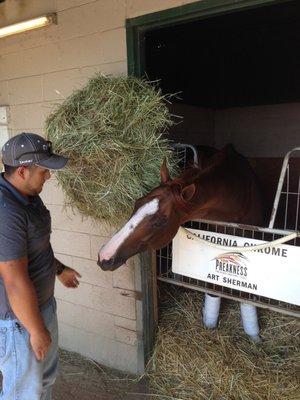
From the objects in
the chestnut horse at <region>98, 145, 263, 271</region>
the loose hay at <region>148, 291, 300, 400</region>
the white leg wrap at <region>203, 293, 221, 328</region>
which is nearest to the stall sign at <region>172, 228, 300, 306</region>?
the chestnut horse at <region>98, 145, 263, 271</region>

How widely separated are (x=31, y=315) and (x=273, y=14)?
400cm

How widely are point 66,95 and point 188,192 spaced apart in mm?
1552

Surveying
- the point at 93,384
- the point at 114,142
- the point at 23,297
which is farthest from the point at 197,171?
the point at 93,384

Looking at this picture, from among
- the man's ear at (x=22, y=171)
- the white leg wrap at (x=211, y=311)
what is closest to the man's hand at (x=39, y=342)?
the man's ear at (x=22, y=171)

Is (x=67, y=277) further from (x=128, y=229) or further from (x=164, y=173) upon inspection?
(x=164, y=173)

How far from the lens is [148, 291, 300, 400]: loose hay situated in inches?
112

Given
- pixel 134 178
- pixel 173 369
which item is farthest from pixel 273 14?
pixel 173 369

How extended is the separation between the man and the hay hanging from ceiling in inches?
21.3

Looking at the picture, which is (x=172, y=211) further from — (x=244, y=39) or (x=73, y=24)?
(x=244, y=39)

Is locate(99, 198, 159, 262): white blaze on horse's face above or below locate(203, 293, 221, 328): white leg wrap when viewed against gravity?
above

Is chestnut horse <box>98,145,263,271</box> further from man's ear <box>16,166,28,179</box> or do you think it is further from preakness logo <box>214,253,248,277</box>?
man's ear <box>16,166,28,179</box>

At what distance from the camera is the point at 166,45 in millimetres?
4523

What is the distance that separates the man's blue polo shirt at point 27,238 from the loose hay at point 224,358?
4.74 feet

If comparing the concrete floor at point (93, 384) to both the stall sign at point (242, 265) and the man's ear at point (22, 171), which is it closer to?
the stall sign at point (242, 265)
